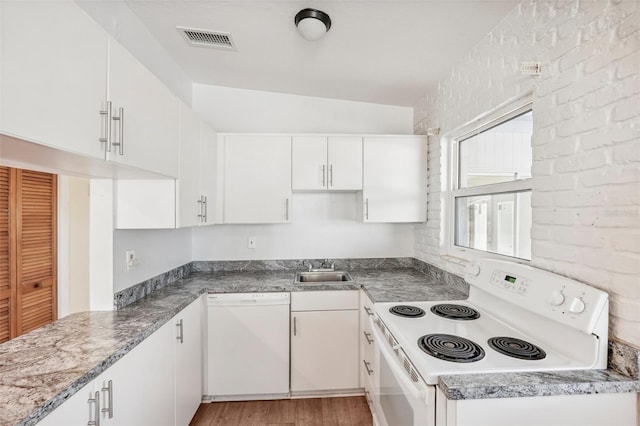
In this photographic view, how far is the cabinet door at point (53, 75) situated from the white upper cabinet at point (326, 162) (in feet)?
5.02

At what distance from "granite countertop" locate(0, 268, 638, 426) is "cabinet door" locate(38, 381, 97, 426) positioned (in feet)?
0.10

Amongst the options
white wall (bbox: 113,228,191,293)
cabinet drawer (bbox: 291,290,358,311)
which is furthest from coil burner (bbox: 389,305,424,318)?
white wall (bbox: 113,228,191,293)

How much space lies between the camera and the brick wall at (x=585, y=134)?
38.3 inches

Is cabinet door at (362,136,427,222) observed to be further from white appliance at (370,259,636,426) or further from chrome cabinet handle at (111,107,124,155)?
chrome cabinet handle at (111,107,124,155)

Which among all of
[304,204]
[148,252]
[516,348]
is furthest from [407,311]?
[148,252]

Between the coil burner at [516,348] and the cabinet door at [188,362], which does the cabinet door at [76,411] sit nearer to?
the cabinet door at [188,362]

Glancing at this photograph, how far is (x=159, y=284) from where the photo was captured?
2139mm

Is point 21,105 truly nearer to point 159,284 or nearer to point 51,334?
point 51,334

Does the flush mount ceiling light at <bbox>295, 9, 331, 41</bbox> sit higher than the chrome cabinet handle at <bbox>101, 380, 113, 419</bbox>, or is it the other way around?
the flush mount ceiling light at <bbox>295, 9, 331, 41</bbox>

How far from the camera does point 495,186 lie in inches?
70.9

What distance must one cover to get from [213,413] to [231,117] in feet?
8.05

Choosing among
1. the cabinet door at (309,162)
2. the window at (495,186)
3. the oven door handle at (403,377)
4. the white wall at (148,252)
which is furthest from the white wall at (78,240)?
the window at (495,186)

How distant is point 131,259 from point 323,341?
1.43 metres

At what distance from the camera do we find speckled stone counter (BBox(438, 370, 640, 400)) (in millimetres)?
952
